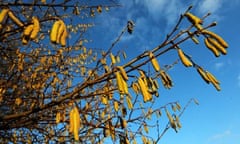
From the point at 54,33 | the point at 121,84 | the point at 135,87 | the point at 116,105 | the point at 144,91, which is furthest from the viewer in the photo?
the point at 116,105

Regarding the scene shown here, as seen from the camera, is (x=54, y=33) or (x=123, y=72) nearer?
(x=54, y=33)

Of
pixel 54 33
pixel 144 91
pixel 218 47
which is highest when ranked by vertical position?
pixel 54 33

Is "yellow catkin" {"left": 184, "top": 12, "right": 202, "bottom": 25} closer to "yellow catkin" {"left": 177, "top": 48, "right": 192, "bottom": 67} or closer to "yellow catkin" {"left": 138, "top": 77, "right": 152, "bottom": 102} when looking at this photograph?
"yellow catkin" {"left": 177, "top": 48, "right": 192, "bottom": 67}

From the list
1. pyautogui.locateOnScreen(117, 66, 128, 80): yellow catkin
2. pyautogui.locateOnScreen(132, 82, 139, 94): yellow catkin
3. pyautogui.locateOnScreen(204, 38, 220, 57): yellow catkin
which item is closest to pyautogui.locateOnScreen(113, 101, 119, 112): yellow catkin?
pyautogui.locateOnScreen(132, 82, 139, 94): yellow catkin

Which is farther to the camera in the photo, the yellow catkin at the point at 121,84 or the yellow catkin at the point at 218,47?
the yellow catkin at the point at 218,47

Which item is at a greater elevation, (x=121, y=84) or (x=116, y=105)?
(x=116, y=105)

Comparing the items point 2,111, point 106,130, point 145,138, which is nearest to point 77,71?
point 2,111

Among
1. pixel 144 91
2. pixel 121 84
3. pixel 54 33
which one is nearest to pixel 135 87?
pixel 144 91

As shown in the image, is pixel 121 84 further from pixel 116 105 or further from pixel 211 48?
pixel 116 105

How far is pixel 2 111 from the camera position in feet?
17.3

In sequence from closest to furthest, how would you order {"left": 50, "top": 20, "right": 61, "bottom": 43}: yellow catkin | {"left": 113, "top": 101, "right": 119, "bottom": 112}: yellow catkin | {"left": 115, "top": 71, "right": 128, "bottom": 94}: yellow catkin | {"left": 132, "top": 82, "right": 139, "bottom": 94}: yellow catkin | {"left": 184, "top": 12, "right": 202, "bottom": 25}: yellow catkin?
{"left": 50, "top": 20, "right": 61, "bottom": 43}: yellow catkin → {"left": 115, "top": 71, "right": 128, "bottom": 94}: yellow catkin → {"left": 184, "top": 12, "right": 202, "bottom": 25}: yellow catkin → {"left": 132, "top": 82, "right": 139, "bottom": 94}: yellow catkin → {"left": 113, "top": 101, "right": 119, "bottom": 112}: yellow catkin

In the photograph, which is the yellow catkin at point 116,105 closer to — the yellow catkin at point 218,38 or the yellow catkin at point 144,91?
the yellow catkin at point 144,91

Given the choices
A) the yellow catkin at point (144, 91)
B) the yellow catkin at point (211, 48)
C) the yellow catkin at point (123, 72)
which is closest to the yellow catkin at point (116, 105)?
the yellow catkin at point (144, 91)

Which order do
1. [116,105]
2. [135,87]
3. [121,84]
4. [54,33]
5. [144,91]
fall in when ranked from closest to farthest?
[54,33]
[121,84]
[144,91]
[135,87]
[116,105]
